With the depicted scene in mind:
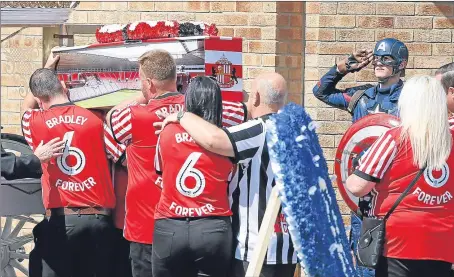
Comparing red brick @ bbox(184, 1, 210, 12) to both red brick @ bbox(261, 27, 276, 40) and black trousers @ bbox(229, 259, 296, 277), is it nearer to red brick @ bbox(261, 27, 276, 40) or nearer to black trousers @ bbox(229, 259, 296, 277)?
red brick @ bbox(261, 27, 276, 40)

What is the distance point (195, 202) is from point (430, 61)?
3.43 meters

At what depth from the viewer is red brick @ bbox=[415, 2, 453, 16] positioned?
8680mm

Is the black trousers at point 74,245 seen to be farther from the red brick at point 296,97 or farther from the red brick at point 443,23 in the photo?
the red brick at point 443,23

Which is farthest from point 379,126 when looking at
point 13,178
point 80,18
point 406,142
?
point 80,18

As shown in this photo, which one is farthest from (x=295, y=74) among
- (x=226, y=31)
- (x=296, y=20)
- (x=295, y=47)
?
(x=226, y=31)

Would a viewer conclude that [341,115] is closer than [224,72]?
No

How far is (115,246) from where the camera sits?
7293mm

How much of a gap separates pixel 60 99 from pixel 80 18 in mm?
2061

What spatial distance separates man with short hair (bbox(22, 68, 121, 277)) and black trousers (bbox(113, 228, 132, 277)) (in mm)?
241

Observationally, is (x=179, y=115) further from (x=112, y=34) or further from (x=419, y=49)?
(x=419, y=49)

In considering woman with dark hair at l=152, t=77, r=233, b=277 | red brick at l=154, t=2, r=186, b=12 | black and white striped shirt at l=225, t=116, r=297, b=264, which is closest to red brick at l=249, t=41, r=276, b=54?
red brick at l=154, t=2, r=186, b=12

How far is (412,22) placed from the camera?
28.5 feet

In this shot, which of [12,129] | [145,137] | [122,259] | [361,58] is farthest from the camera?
[12,129]

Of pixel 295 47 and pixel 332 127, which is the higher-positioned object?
pixel 295 47
